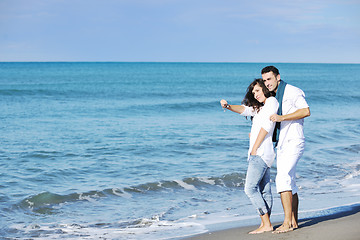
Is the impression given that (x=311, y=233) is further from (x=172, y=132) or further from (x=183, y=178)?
(x=172, y=132)

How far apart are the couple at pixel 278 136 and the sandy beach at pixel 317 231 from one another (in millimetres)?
184

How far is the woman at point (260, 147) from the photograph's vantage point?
5.07 metres

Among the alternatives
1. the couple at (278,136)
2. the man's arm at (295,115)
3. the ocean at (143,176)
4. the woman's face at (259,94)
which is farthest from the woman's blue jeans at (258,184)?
the ocean at (143,176)

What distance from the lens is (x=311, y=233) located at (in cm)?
512

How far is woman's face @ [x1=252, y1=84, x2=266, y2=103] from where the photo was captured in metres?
5.28

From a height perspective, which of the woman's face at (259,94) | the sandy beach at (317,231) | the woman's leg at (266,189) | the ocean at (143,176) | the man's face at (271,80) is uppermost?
the man's face at (271,80)

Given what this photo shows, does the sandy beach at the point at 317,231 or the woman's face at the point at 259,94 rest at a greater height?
the woman's face at the point at 259,94

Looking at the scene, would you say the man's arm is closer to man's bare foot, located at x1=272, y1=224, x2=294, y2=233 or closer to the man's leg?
the man's leg

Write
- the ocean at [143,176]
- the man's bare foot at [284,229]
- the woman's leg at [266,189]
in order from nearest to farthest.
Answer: the man's bare foot at [284,229] < the woman's leg at [266,189] < the ocean at [143,176]

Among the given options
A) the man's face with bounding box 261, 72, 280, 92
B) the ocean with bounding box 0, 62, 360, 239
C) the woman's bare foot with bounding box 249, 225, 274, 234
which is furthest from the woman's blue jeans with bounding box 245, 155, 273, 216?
the ocean with bounding box 0, 62, 360, 239

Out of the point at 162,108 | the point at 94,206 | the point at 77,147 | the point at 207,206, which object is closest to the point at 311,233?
the point at 207,206

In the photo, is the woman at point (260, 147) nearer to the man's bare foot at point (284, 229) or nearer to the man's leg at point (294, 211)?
the man's bare foot at point (284, 229)

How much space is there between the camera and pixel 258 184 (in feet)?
17.2

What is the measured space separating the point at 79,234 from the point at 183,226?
1.45 metres
